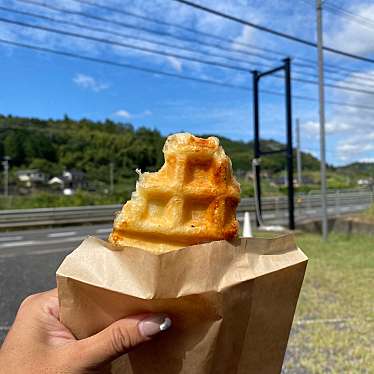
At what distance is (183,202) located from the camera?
4.95 ft

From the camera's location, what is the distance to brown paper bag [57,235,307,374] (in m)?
1.28

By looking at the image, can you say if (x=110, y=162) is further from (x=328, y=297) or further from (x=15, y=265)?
(x=328, y=297)

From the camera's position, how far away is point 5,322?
4.98 m

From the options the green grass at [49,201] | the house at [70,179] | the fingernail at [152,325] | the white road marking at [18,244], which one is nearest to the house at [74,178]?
the house at [70,179]

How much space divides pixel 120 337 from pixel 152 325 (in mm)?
110

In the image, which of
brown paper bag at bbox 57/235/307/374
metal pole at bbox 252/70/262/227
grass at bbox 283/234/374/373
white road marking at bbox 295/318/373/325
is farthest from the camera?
metal pole at bbox 252/70/262/227

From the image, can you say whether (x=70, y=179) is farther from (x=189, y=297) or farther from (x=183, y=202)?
(x=189, y=297)

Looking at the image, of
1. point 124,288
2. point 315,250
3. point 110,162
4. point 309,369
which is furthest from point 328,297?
point 110,162

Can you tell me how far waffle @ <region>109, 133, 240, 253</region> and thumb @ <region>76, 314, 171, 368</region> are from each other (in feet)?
0.78

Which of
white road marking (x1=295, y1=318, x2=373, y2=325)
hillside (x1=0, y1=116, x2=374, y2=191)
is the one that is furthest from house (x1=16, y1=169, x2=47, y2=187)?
white road marking (x1=295, y1=318, x2=373, y2=325)

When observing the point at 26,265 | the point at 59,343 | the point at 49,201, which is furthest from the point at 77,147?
the point at 59,343

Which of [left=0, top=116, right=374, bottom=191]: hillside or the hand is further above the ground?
[left=0, top=116, right=374, bottom=191]: hillside

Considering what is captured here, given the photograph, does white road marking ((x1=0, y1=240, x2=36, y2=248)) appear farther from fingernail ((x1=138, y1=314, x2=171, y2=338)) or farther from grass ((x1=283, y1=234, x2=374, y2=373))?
fingernail ((x1=138, y1=314, x2=171, y2=338))

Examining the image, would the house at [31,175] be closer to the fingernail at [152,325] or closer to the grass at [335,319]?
the grass at [335,319]
